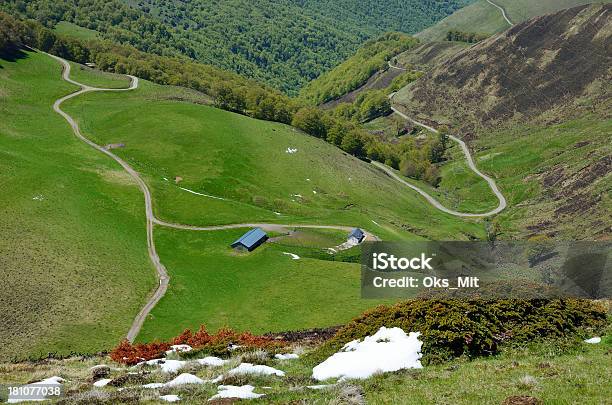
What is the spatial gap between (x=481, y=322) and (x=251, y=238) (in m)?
62.9

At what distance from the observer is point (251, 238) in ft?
295

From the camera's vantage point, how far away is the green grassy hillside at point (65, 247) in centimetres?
6144

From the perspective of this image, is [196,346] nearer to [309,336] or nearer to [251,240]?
[309,336]

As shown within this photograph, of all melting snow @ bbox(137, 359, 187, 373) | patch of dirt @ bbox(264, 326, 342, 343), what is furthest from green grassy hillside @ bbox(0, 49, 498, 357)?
melting snow @ bbox(137, 359, 187, 373)

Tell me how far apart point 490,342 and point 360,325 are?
8951 mm

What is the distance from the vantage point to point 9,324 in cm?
5972

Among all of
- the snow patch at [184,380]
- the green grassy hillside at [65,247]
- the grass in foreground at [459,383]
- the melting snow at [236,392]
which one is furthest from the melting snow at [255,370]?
the green grassy hillside at [65,247]

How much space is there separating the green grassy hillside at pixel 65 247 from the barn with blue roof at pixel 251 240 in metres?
14.4

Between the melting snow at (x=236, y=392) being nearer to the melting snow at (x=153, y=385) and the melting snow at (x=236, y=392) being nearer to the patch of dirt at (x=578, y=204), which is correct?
the melting snow at (x=153, y=385)

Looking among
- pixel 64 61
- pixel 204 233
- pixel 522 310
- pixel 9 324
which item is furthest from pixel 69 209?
pixel 64 61

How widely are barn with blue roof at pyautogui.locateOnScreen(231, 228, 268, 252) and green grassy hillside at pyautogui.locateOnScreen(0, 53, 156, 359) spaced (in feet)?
47.2

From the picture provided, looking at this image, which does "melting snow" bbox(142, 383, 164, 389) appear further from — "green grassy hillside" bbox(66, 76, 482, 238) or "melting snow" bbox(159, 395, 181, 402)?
"green grassy hillside" bbox(66, 76, 482, 238)

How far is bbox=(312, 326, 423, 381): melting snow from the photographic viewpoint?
88.6ft

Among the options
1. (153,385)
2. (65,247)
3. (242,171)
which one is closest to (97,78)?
(242,171)
